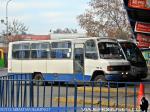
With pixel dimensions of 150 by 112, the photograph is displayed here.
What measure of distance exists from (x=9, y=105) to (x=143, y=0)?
14540mm

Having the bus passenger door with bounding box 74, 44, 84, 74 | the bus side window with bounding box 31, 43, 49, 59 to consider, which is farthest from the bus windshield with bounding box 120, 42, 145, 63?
the bus side window with bounding box 31, 43, 49, 59

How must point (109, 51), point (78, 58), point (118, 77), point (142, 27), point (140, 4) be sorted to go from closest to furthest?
point (140, 4) < point (118, 77) < point (109, 51) < point (78, 58) < point (142, 27)

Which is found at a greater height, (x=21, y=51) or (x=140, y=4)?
(x=140, y=4)

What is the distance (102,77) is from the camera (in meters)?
26.9

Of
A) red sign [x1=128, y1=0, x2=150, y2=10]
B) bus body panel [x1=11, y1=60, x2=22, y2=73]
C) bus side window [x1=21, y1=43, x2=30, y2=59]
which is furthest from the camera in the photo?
bus body panel [x1=11, y1=60, x2=22, y2=73]

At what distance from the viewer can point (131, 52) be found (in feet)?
96.6

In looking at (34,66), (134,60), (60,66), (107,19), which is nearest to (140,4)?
(134,60)

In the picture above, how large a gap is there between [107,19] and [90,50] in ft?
121

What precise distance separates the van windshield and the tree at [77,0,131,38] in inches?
1392

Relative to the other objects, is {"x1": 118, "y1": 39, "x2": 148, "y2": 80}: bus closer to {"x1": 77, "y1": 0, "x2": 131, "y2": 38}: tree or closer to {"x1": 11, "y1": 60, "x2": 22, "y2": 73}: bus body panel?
{"x1": 11, "y1": 60, "x2": 22, "y2": 73}: bus body panel

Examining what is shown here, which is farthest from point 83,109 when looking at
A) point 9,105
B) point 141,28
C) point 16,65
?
point 141,28

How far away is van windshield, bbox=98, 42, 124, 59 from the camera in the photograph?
89.7ft

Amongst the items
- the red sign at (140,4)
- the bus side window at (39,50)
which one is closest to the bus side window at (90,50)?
the red sign at (140,4)

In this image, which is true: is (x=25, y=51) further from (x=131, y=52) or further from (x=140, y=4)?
(x=140, y=4)
